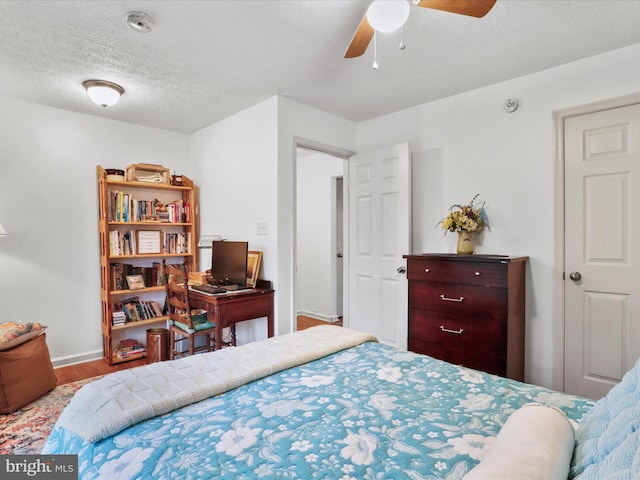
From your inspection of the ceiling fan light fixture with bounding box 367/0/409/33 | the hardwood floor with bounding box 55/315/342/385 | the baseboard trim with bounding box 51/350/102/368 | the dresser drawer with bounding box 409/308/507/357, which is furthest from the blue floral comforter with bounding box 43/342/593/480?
the baseboard trim with bounding box 51/350/102/368

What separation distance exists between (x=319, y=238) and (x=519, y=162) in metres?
3.00

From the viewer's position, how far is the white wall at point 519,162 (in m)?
2.44

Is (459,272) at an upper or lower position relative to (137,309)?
upper

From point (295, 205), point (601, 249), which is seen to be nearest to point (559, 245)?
point (601, 249)

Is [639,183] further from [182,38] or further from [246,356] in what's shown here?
[182,38]

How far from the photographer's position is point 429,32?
2.07m

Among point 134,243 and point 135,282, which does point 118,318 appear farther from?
point 134,243

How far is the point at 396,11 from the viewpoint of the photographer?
160cm

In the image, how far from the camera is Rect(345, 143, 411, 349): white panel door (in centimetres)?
317

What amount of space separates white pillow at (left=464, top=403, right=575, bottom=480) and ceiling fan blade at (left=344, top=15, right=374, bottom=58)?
1.68 metres

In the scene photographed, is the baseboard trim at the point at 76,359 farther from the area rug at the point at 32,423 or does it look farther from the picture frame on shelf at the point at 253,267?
the picture frame on shelf at the point at 253,267

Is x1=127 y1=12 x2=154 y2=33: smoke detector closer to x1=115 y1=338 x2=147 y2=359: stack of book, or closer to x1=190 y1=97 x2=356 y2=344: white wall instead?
x1=190 y1=97 x2=356 y2=344: white wall

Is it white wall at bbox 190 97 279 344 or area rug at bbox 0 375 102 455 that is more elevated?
white wall at bbox 190 97 279 344

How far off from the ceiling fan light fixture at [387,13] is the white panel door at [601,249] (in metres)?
1.65
